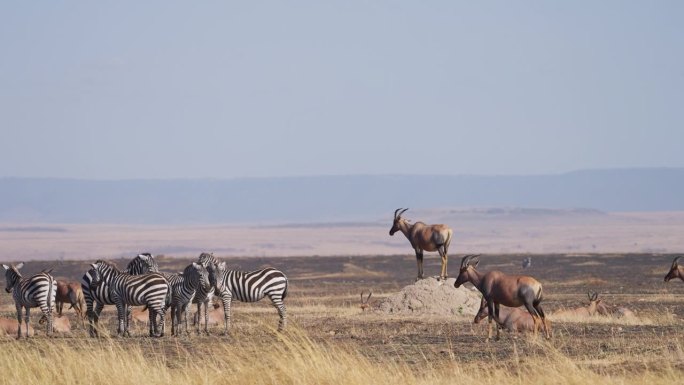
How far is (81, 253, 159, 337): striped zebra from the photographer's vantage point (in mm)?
24422

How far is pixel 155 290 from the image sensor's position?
76.4 ft

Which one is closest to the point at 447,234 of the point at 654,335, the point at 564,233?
the point at 654,335

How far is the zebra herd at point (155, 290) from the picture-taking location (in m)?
23.4


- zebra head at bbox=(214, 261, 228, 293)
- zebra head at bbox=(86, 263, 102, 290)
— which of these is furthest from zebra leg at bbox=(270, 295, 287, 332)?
zebra head at bbox=(86, 263, 102, 290)

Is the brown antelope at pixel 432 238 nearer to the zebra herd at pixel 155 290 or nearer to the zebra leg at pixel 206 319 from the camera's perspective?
the zebra herd at pixel 155 290

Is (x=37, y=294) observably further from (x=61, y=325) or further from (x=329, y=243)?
(x=329, y=243)

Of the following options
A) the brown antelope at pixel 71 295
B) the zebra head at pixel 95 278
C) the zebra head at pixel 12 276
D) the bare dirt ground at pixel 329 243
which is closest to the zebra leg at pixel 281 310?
the zebra head at pixel 95 278

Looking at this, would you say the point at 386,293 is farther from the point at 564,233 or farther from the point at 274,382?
the point at 564,233

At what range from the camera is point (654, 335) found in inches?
894

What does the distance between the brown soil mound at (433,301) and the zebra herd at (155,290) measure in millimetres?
4690

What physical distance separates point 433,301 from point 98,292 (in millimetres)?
8467

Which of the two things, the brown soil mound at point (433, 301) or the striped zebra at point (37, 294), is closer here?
the striped zebra at point (37, 294)

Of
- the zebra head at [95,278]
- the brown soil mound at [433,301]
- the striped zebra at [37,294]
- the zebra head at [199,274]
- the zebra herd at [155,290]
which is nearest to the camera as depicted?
the zebra herd at [155,290]

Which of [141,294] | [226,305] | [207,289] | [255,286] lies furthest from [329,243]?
[141,294]
